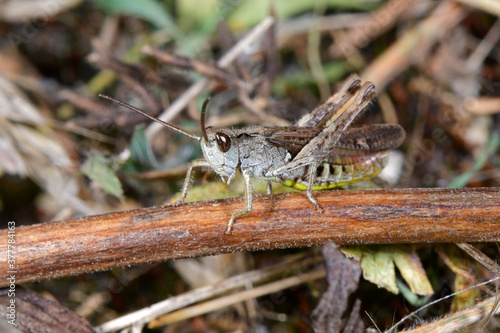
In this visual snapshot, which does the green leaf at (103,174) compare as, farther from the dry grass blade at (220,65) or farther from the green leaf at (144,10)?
the green leaf at (144,10)

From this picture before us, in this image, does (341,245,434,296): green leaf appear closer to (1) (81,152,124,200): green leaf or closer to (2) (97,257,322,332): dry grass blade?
(2) (97,257,322,332): dry grass blade

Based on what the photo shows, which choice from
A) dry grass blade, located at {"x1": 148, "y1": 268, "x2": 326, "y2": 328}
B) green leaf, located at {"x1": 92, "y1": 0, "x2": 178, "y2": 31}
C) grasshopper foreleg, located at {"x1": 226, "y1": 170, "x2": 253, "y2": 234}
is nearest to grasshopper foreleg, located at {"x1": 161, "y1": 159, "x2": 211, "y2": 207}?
grasshopper foreleg, located at {"x1": 226, "y1": 170, "x2": 253, "y2": 234}

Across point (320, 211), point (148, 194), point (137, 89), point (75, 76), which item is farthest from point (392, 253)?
point (75, 76)

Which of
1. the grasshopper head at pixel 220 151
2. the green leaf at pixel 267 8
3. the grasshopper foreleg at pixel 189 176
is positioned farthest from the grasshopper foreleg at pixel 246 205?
the green leaf at pixel 267 8

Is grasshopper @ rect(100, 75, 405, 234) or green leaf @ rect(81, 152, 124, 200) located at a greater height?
green leaf @ rect(81, 152, 124, 200)

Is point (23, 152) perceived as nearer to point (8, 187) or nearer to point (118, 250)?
point (8, 187)
